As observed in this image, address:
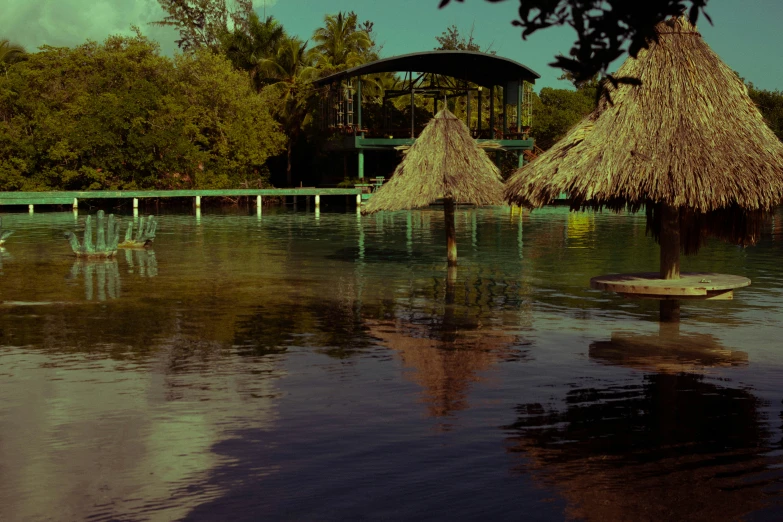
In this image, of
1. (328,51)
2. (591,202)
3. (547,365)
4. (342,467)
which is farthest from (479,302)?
(328,51)

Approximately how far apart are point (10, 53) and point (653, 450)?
58.7 meters

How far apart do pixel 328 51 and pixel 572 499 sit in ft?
186

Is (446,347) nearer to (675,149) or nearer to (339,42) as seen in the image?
(675,149)

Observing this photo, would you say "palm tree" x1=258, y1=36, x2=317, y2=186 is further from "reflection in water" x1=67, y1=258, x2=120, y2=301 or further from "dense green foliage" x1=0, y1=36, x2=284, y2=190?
"reflection in water" x1=67, y1=258, x2=120, y2=301

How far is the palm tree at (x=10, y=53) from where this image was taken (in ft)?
187

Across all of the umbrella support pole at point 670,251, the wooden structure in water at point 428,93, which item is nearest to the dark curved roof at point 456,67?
the wooden structure in water at point 428,93

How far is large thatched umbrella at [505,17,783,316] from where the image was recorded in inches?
499

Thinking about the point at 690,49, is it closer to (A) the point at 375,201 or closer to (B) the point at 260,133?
(A) the point at 375,201

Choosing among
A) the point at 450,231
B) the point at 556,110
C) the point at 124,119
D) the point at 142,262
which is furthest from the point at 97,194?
the point at 556,110

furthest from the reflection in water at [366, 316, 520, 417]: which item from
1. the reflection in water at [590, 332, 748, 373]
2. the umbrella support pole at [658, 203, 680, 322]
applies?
the umbrella support pole at [658, 203, 680, 322]

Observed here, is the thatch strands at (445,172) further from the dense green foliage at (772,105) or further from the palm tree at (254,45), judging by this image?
the dense green foliage at (772,105)

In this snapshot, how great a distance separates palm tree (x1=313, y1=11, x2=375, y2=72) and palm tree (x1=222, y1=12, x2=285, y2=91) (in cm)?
284

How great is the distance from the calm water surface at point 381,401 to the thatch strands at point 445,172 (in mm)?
2742

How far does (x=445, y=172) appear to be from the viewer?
22.2m
